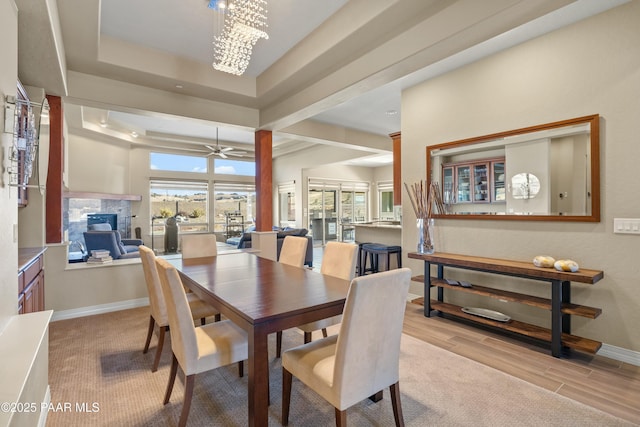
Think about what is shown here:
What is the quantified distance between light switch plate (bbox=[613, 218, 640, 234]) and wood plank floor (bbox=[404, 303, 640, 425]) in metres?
1.06

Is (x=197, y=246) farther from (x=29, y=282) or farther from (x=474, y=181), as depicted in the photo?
(x=474, y=181)

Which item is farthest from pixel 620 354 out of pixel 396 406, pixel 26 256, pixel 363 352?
pixel 26 256

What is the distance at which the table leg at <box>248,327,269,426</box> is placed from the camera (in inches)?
58.7

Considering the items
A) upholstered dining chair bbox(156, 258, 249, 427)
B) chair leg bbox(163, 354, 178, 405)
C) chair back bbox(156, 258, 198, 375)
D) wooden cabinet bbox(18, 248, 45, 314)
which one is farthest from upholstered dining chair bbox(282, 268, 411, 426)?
wooden cabinet bbox(18, 248, 45, 314)

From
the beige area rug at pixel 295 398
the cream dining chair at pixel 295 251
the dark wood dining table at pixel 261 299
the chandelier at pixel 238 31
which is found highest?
the chandelier at pixel 238 31

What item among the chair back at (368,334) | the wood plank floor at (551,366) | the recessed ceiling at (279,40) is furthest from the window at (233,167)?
the chair back at (368,334)

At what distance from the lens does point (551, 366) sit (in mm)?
2459

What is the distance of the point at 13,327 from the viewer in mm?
1720

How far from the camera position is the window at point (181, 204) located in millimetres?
8531

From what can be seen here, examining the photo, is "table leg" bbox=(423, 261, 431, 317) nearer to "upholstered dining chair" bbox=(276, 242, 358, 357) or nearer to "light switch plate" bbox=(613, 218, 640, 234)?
"upholstered dining chair" bbox=(276, 242, 358, 357)

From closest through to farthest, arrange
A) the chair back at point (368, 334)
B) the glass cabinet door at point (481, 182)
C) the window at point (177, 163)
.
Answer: the chair back at point (368, 334) < the glass cabinet door at point (481, 182) < the window at point (177, 163)

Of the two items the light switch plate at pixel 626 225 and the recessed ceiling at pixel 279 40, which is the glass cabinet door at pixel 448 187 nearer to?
the recessed ceiling at pixel 279 40

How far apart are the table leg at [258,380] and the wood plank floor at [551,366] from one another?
1926 millimetres

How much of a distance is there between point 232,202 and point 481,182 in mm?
7866
